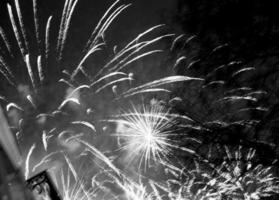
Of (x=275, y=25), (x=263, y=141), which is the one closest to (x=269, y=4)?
(x=275, y=25)

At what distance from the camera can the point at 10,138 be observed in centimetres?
449

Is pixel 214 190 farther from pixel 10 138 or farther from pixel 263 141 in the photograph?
pixel 10 138

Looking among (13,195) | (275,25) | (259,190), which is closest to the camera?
(13,195)

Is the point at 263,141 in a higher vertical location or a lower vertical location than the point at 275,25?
lower

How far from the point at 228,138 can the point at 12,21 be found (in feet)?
23.3

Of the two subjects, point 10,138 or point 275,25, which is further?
point 275,25

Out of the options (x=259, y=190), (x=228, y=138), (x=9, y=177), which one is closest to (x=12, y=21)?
(x=228, y=138)

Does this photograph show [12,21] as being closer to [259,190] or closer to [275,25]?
[275,25]

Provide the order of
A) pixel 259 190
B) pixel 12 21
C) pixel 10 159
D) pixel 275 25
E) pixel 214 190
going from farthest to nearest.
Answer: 1. pixel 259 190
2. pixel 214 190
3. pixel 12 21
4. pixel 275 25
5. pixel 10 159

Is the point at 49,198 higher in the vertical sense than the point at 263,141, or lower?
higher

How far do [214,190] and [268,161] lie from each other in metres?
3.13

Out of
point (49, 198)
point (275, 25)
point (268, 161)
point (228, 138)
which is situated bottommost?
point (268, 161)

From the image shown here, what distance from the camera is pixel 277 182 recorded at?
45.8 ft

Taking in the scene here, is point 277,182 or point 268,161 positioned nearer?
point 268,161
